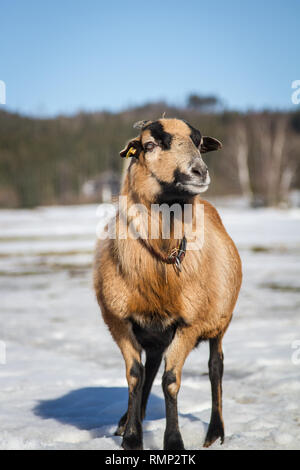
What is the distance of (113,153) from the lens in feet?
334

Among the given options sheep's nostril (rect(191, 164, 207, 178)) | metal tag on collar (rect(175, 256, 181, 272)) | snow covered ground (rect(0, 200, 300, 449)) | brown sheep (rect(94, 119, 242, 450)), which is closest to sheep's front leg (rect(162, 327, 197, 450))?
brown sheep (rect(94, 119, 242, 450))

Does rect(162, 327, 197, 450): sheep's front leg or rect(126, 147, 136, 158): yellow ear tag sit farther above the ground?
rect(126, 147, 136, 158): yellow ear tag

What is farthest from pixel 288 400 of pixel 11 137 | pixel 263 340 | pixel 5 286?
pixel 11 137

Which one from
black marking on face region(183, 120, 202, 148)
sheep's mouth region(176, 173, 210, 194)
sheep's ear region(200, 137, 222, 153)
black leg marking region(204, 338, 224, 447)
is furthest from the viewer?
sheep's ear region(200, 137, 222, 153)

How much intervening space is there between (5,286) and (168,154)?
9.27m

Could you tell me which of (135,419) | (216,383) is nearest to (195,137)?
(216,383)

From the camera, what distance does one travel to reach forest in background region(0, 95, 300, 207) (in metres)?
45.2

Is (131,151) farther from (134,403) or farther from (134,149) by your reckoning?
(134,403)

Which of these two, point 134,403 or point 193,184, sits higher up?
point 193,184

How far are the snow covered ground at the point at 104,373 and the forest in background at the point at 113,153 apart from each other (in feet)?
112

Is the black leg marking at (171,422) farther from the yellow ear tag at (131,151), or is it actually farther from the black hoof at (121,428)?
the yellow ear tag at (131,151)

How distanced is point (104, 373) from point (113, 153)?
322 ft

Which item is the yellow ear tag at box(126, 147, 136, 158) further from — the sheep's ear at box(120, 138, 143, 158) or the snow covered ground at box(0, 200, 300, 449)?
the snow covered ground at box(0, 200, 300, 449)

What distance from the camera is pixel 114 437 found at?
143 inches
